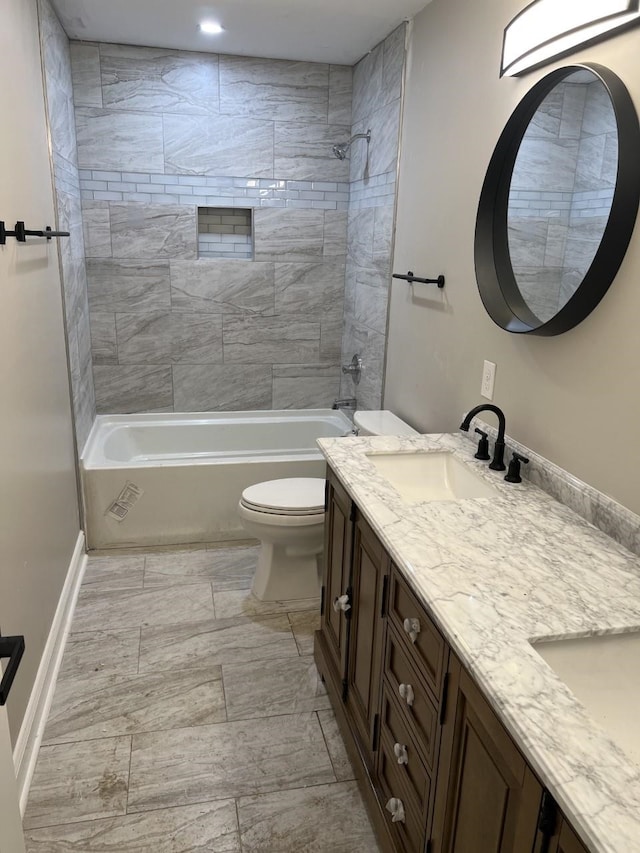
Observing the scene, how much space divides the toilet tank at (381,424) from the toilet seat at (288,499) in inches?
12.7

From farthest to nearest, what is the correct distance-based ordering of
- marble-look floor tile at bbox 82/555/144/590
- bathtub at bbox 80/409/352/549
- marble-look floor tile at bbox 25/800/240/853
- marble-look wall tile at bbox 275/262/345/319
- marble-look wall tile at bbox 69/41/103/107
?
marble-look wall tile at bbox 275/262/345/319
marble-look wall tile at bbox 69/41/103/107
bathtub at bbox 80/409/352/549
marble-look floor tile at bbox 82/555/144/590
marble-look floor tile at bbox 25/800/240/853

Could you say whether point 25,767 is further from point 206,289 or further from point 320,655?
point 206,289

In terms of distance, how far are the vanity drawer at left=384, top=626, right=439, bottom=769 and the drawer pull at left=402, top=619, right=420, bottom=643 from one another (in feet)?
0.24

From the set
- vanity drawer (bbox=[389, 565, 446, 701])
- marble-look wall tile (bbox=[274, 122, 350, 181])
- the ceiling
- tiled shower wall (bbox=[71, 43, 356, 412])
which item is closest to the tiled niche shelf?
tiled shower wall (bbox=[71, 43, 356, 412])

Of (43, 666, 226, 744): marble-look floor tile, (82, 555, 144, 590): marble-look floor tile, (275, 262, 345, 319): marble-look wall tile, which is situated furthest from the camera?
(275, 262, 345, 319): marble-look wall tile

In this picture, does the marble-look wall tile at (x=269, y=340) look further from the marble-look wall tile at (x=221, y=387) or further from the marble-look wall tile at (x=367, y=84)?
the marble-look wall tile at (x=367, y=84)

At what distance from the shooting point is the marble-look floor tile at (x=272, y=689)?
220cm

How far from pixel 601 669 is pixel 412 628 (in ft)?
1.30

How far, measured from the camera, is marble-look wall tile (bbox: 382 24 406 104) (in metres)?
2.98

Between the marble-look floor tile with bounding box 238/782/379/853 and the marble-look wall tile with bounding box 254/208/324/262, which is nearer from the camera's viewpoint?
the marble-look floor tile with bounding box 238/782/379/853

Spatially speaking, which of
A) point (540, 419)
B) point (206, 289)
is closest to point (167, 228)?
point (206, 289)

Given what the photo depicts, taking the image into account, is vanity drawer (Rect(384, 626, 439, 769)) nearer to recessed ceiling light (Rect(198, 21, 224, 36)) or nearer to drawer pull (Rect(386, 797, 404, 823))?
drawer pull (Rect(386, 797, 404, 823))

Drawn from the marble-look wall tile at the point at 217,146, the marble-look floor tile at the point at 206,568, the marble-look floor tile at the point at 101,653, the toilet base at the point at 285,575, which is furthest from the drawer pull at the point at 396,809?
the marble-look wall tile at the point at 217,146

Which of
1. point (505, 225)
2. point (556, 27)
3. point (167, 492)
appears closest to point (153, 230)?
point (167, 492)
